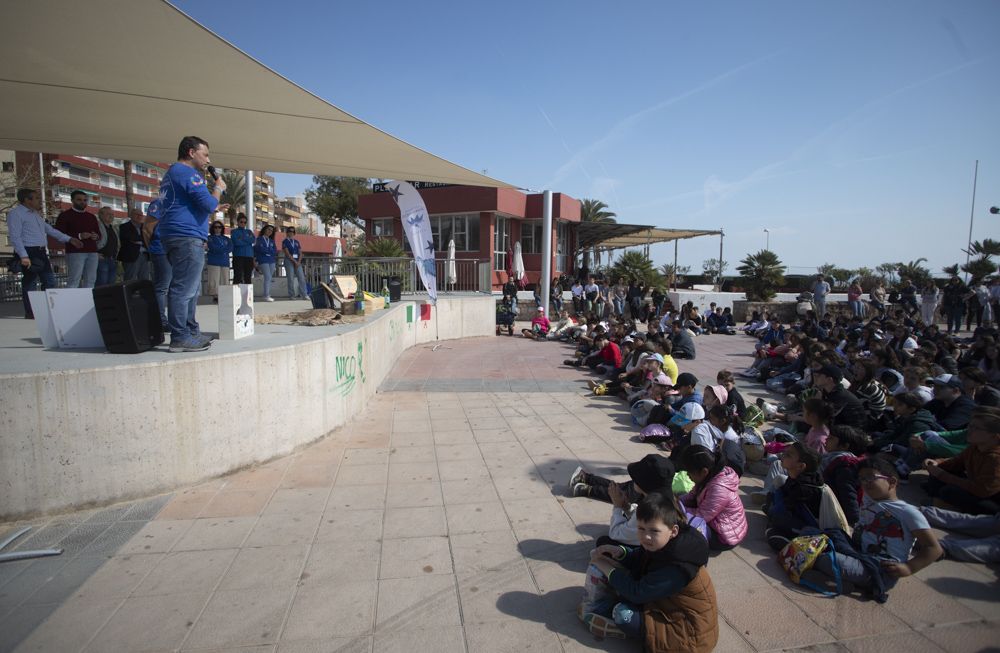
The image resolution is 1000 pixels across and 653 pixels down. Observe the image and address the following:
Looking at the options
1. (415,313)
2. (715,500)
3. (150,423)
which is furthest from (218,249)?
(715,500)

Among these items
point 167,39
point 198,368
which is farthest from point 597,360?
Answer: point 167,39

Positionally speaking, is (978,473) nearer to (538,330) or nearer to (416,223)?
(416,223)

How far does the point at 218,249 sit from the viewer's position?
9.88 metres

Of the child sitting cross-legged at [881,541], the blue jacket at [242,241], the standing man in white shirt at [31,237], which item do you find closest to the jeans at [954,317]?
the child sitting cross-legged at [881,541]

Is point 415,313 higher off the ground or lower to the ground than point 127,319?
lower

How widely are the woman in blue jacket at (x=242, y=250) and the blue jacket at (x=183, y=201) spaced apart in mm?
6240

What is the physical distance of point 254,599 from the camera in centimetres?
294

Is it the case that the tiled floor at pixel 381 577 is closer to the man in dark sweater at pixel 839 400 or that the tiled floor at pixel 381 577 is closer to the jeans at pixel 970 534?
the jeans at pixel 970 534

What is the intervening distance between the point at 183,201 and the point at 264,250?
7.57 m

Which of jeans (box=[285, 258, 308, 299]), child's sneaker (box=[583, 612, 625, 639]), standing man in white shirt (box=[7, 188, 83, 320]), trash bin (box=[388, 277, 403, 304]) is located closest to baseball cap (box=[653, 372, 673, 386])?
child's sneaker (box=[583, 612, 625, 639])

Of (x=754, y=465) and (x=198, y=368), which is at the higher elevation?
(x=198, y=368)

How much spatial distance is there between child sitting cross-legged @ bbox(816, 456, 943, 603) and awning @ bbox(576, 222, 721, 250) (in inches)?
912

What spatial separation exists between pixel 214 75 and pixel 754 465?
22.4 ft

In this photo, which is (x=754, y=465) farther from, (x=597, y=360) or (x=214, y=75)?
(x=214, y=75)
